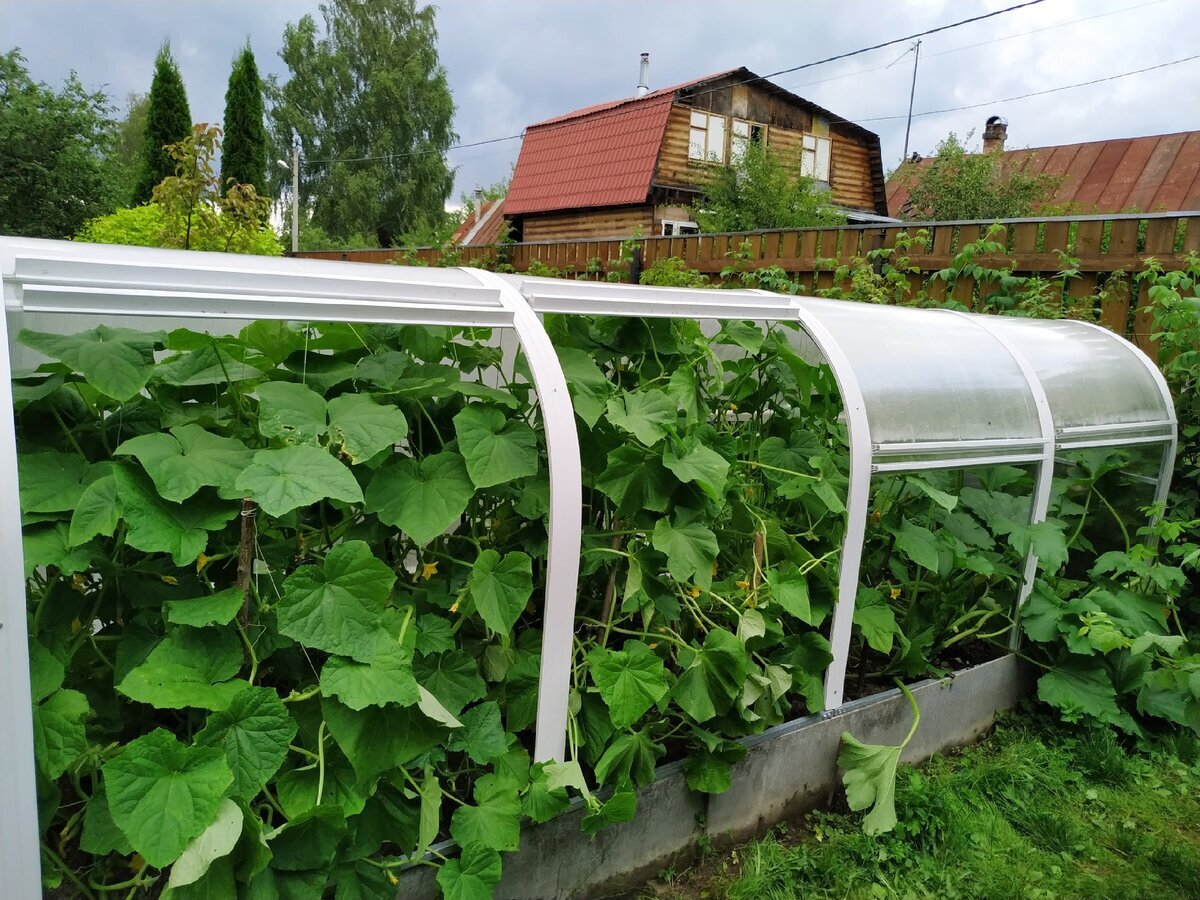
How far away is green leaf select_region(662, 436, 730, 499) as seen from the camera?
202 centimetres

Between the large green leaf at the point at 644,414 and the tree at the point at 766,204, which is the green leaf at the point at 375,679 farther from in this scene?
the tree at the point at 766,204

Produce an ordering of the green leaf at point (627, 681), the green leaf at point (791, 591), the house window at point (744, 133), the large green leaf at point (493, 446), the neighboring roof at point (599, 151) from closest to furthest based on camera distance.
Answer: the large green leaf at point (493, 446), the green leaf at point (627, 681), the green leaf at point (791, 591), the neighboring roof at point (599, 151), the house window at point (744, 133)

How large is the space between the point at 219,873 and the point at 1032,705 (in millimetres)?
2990

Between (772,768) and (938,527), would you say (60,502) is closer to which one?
(772,768)

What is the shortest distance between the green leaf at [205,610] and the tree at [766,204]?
40.2 feet

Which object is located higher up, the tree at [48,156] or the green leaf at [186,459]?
the tree at [48,156]

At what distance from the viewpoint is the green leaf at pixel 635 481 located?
2.01 m

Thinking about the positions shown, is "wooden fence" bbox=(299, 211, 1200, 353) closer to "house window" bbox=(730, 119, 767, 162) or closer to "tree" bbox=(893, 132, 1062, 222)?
"tree" bbox=(893, 132, 1062, 222)

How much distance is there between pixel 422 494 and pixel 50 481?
0.66m

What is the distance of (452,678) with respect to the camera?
5.83 ft

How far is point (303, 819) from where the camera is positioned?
1.45m

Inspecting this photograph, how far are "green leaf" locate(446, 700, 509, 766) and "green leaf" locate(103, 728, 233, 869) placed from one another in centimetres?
54

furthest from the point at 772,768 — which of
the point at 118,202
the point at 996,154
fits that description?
the point at 118,202

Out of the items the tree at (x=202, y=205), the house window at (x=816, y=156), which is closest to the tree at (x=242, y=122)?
the house window at (x=816, y=156)
